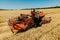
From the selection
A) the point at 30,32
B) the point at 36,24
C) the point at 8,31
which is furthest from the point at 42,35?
the point at 8,31

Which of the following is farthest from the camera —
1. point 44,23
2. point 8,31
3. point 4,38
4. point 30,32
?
point 44,23

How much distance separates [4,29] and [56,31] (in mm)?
2490

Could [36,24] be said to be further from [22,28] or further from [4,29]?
[4,29]

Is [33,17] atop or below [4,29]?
atop

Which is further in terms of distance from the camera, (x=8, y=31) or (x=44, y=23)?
(x=44, y=23)

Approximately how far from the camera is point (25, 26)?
275 inches

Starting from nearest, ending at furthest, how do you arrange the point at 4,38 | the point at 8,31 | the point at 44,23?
the point at 4,38
the point at 8,31
the point at 44,23

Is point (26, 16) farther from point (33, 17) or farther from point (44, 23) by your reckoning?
point (44, 23)

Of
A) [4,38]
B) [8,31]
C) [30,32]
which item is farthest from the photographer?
[8,31]

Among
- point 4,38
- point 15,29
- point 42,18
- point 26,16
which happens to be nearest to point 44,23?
point 42,18

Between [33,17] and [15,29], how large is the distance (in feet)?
3.61

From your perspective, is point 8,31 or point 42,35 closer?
point 42,35

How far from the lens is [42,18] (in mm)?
7832

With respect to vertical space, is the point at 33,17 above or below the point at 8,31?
above
